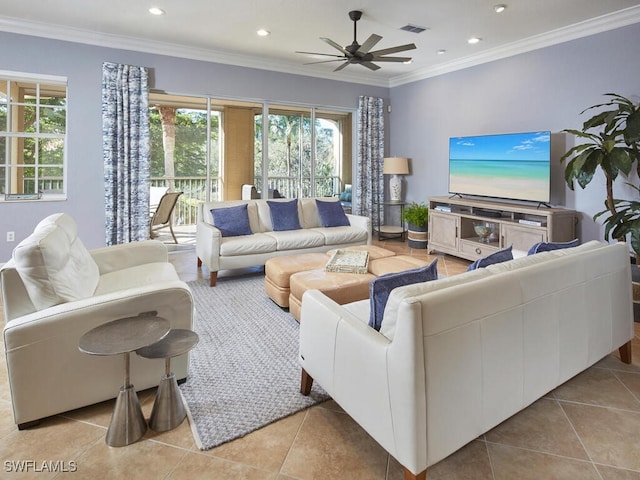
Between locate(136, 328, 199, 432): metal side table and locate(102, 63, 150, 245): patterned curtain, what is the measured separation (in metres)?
3.68

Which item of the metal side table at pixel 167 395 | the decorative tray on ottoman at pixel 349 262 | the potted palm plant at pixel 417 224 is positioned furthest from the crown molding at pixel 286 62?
the metal side table at pixel 167 395

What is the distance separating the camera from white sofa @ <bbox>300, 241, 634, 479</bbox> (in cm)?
142

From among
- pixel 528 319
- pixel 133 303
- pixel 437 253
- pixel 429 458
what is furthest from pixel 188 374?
pixel 437 253

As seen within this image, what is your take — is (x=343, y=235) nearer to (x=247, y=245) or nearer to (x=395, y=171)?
(x=247, y=245)

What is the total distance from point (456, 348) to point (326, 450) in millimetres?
778

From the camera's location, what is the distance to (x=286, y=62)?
605 cm

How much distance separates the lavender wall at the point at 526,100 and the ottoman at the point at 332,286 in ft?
9.81

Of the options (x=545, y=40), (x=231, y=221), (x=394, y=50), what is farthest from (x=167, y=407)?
(x=545, y=40)

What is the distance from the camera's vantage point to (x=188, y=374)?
237 centimetres

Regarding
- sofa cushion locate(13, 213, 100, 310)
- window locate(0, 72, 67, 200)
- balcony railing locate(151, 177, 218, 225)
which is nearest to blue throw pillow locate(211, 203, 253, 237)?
balcony railing locate(151, 177, 218, 225)

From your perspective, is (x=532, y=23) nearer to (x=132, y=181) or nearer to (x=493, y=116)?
(x=493, y=116)

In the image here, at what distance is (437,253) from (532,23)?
3.04m

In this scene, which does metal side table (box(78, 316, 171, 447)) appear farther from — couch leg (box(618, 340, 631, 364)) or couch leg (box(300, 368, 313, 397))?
couch leg (box(618, 340, 631, 364))

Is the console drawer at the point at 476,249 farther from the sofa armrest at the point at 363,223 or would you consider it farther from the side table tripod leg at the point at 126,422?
the side table tripod leg at the point at 126,422
